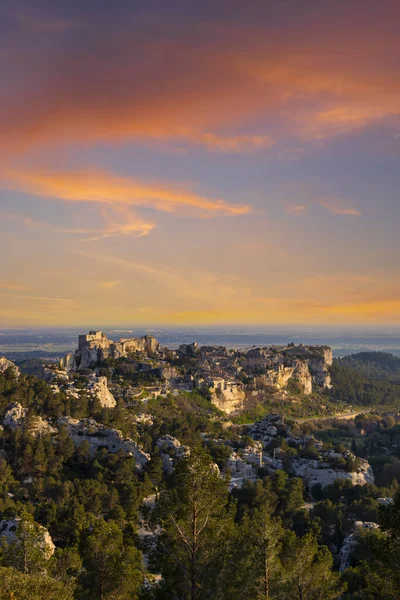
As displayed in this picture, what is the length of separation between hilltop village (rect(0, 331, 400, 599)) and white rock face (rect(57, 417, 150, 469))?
0.11 meters

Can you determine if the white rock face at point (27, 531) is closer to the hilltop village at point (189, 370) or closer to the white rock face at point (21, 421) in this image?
the white rock face at point (21, 421)

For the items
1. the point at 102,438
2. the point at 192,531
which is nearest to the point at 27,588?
the point at 192,531

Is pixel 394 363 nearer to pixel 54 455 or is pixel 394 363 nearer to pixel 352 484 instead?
pixel 352 484

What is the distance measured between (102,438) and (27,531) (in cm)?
2420

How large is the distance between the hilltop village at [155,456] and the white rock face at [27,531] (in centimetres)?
11

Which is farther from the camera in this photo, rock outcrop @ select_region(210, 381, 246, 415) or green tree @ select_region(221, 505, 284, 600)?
rock outcrop @ select_region(210, 381, 246, 415)

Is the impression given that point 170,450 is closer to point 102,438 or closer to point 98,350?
point 102,438

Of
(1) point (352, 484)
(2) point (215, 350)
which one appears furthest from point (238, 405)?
(1) point (352, 484)

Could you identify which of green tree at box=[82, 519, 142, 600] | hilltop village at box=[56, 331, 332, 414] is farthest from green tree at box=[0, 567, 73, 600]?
hilltop village at box=[56, 331, 332, 414]

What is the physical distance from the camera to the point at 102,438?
44.6 meters

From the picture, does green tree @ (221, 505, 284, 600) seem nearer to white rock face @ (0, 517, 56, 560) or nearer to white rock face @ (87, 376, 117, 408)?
white rock face @ (0, 517, 56, 560)

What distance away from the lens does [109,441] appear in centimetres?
4416

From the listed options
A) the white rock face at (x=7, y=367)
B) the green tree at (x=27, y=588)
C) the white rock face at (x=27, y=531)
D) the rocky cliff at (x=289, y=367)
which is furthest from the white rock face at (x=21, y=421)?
the rocky cliff at (x=289, y=367)

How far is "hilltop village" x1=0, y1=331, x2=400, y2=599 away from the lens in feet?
94.1
